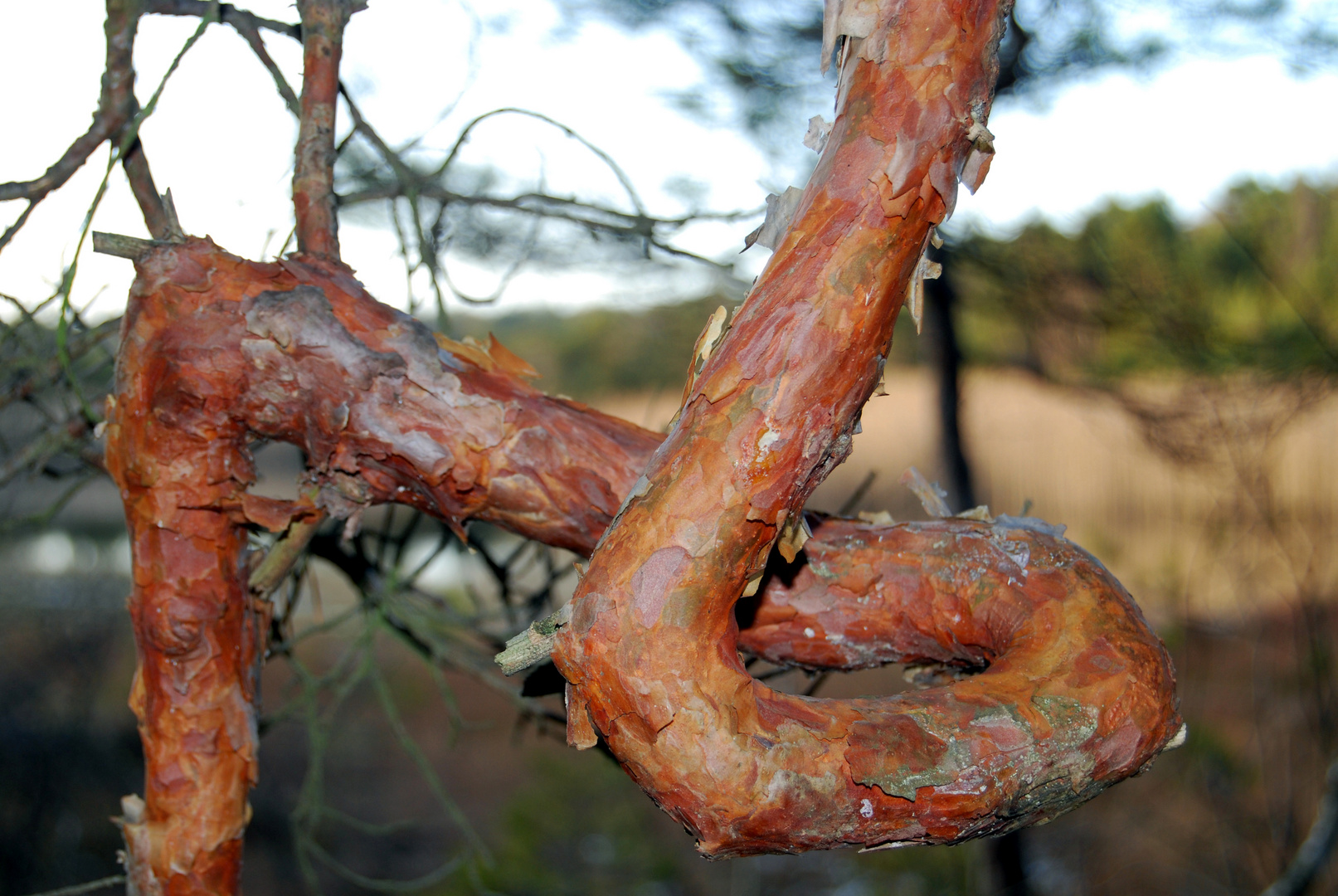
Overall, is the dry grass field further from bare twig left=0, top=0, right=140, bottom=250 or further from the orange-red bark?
bare twig left=0, top=0, right=140, bottom=250

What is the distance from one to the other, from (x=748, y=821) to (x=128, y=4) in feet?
2.75

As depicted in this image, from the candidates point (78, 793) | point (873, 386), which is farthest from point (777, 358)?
point (78, 793)

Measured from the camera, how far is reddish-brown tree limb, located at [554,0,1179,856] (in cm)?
47

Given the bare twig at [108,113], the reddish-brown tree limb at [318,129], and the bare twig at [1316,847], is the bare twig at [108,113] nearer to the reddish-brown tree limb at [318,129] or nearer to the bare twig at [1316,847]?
the reddish-brown tree limb at [318,129]

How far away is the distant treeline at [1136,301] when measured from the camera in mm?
2533

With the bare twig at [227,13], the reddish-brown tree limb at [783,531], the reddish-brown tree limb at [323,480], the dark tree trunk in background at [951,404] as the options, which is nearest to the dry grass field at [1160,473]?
the dark tree trunk in background at [951,404]

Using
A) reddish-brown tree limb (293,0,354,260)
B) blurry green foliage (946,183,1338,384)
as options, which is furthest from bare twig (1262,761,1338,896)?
reddish-brown tree limb (293,0,354,260)

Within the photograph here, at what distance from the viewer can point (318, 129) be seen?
28.6 inches

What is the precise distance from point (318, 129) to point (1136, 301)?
2517mm

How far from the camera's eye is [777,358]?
0.48 meters

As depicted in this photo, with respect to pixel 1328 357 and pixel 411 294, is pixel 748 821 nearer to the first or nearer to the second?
pixel 411 294

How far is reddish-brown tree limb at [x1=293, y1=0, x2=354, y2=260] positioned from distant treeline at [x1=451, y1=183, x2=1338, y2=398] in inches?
29.9

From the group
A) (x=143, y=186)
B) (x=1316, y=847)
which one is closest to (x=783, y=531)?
(x=143, y=186)

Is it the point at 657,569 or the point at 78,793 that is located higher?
the point at 657,569
